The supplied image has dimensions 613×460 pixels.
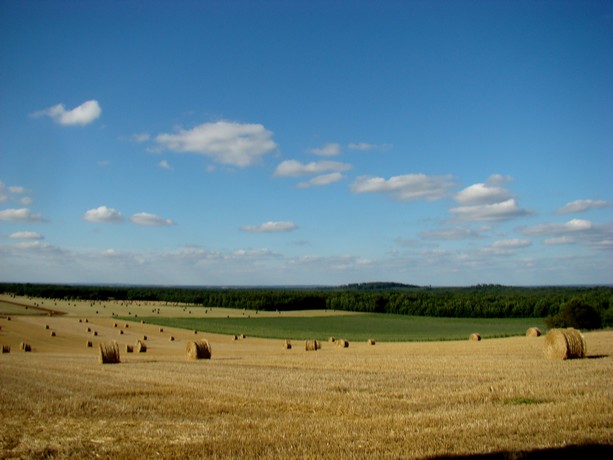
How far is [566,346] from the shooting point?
20.1 m

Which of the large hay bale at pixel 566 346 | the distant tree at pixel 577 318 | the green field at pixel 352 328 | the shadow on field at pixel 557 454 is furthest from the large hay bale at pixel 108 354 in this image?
the distant tree at pixel 577 318

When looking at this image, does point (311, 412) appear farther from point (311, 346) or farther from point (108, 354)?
point (311, 346)

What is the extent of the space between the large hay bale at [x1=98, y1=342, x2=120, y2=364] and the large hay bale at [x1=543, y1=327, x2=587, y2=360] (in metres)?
18.4

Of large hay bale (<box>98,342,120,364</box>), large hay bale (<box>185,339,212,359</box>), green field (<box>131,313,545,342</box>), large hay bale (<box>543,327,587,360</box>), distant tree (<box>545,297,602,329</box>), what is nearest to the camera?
large hay bale (<box>543,327,587,360</box>)

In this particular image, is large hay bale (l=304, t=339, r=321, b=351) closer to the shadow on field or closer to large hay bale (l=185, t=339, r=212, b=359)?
large hay bale (l=185, t=339, r=212, b=359)

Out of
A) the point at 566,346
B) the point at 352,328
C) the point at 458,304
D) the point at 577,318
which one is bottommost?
the point at 352,328

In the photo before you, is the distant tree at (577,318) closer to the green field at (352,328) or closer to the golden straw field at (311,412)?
the green field at (352,328)

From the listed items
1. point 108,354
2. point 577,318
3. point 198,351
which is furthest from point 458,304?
point 108,354

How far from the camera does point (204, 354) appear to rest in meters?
26.5

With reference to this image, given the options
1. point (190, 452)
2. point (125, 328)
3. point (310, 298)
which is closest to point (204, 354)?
point (190, 452)

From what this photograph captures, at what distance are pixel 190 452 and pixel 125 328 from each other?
2254 inches

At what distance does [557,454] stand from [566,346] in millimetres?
15065

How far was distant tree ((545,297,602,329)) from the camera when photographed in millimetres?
52594

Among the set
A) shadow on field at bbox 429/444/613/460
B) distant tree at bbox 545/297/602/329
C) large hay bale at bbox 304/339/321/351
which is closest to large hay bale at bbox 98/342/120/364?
large hay bale at bbox 304/339/321/351
